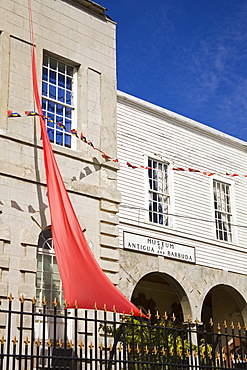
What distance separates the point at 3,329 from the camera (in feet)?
35.4

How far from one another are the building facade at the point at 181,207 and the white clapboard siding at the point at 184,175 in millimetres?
27

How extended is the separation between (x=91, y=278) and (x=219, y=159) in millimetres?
9353

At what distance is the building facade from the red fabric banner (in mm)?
3284

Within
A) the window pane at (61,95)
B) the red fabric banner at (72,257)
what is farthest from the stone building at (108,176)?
the red fabric banner at (72,257)

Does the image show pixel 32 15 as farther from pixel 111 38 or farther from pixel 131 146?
pixel 131 146

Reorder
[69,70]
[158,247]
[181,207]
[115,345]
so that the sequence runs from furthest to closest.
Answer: [181,207]
[158,247]
[69,70]
[115,345]

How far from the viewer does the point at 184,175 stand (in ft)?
57.1

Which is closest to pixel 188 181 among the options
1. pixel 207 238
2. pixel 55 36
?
pixel 207 238

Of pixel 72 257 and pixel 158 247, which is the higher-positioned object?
pixel 158 247

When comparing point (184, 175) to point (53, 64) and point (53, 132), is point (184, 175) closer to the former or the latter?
point (53, 132)

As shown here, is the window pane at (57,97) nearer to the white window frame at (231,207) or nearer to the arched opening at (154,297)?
the white window frame at (231,207)

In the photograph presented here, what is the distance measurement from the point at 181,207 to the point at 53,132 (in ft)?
17.6

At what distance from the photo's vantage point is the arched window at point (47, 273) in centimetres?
1186

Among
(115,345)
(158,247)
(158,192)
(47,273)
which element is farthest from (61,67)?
(115,345)
